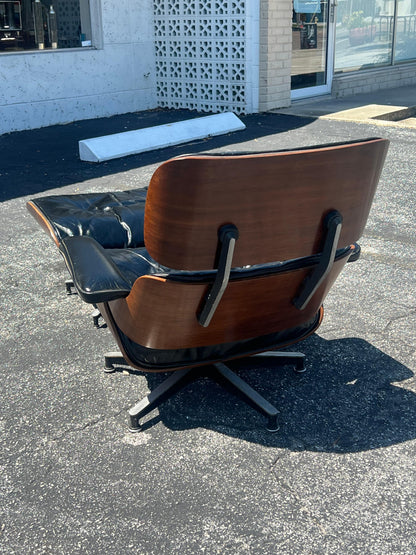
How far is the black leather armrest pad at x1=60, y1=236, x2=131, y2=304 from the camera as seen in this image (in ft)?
7.84

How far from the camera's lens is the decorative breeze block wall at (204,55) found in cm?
1093

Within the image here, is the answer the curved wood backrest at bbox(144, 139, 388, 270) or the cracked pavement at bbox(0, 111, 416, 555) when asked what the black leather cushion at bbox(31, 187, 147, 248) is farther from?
the curved wood backrest at bbox(144, 139, 388, 270)

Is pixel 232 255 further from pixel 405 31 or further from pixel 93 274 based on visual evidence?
pixel 405 31

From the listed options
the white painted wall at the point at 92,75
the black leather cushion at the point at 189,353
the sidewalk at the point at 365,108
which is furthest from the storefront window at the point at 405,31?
the black leather cushion at the point at 189,353

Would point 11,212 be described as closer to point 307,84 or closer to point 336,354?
point 336,354

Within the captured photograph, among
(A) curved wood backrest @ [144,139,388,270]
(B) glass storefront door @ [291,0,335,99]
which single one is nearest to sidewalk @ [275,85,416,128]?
(B) glass storefront door @ [291,0,335,99]

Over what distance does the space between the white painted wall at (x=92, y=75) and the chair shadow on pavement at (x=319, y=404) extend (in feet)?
27.3

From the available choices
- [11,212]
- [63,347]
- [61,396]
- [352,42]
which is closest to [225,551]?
[61,396]

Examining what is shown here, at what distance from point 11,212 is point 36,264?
158 centimetres

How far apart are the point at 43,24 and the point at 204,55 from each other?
2.80 meters

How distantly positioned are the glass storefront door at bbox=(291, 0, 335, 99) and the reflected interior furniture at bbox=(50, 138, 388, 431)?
9.91 m

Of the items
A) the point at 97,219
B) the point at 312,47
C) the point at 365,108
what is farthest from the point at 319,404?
the point at 312,47

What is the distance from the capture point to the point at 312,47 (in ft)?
→ 40.5

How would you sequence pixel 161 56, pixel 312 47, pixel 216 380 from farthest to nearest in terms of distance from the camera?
pixel 312 47
pixel 161 56
pixel 216 380
